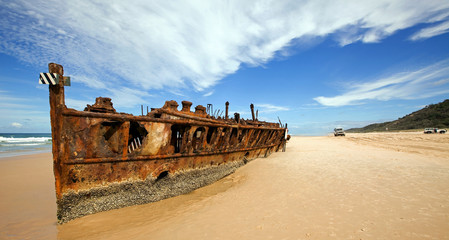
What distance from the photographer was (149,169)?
187 inches

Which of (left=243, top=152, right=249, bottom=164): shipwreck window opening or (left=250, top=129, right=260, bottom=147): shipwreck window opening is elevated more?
(left=250, top=129, right=260, bottom=147): shipwreck window opening

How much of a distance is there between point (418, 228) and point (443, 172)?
5.39m

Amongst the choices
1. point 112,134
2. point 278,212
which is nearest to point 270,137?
point 278,212

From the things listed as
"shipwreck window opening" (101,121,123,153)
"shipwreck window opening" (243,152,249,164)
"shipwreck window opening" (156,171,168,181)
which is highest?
"shipwreck window opening" (101,121,123,153)

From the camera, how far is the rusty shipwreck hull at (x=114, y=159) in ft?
12.2

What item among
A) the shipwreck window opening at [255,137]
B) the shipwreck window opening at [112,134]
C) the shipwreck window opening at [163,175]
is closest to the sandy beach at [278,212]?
the shipwreck window opening at [163,175]

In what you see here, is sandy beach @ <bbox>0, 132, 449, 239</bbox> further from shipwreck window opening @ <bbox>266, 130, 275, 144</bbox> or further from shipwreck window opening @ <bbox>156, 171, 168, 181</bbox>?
shipwreck window opening @ <bbox>266, 130, 275, 144</bbox>

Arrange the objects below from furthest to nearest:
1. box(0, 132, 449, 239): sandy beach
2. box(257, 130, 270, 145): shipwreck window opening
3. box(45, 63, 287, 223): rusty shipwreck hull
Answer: box(257, 130, 270, 145): shipwreck window opening < box(45, 63, 287, 223): rusty shipwreck hull < box(0, 132, 449, 239): sandy beach

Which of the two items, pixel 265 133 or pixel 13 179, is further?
pixel 265 133

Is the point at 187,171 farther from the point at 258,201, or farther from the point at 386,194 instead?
the point at 386,194

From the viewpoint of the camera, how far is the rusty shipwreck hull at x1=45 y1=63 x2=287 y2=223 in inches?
147

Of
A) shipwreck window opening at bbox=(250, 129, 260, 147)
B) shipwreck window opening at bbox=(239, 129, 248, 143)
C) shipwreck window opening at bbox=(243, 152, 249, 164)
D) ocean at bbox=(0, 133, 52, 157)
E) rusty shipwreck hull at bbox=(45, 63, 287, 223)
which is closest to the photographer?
rusty shipwreck hull at bbox=(45, 63, 287, 223)

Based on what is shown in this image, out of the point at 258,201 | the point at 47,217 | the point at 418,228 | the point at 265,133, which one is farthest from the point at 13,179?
the point at 418,228

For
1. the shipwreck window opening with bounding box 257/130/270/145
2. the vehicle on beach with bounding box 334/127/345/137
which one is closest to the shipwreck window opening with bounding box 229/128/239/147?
the shipwreck window opening with bounding box 257/130/270/145
